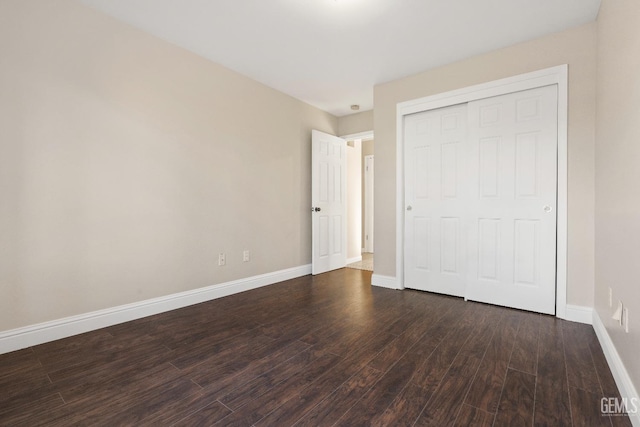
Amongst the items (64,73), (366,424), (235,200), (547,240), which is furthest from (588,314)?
(64,73)

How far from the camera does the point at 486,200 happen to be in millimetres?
2979

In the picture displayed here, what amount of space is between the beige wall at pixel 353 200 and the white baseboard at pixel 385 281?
1.60m

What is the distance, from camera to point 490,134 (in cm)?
295

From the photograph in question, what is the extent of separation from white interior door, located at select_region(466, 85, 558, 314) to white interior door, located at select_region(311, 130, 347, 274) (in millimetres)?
2049

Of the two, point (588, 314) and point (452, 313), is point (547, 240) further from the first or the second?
point (452, 313)

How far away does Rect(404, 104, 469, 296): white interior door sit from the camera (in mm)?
3182

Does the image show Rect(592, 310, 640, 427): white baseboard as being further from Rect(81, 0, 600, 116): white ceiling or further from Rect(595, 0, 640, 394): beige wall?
Rect(81, 0, 600, 116): white ceiling

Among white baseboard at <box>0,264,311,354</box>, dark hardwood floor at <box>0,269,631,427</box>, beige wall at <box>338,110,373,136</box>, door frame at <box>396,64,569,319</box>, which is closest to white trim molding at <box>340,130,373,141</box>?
beige wall at <box>338,110,373,136</box>

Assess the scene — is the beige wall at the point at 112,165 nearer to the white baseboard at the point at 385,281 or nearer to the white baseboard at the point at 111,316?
the white baseboard at the point at 111,316

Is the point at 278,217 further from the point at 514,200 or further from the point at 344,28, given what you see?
the point at 514,200

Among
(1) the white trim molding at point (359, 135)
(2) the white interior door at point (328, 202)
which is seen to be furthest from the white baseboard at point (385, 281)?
(1) the white trim molding at point (359, 135)

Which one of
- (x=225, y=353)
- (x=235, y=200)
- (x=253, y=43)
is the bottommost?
(x=225, y=353)

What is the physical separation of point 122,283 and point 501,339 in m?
3.08

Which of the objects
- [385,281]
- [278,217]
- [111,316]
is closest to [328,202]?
[278,217]
